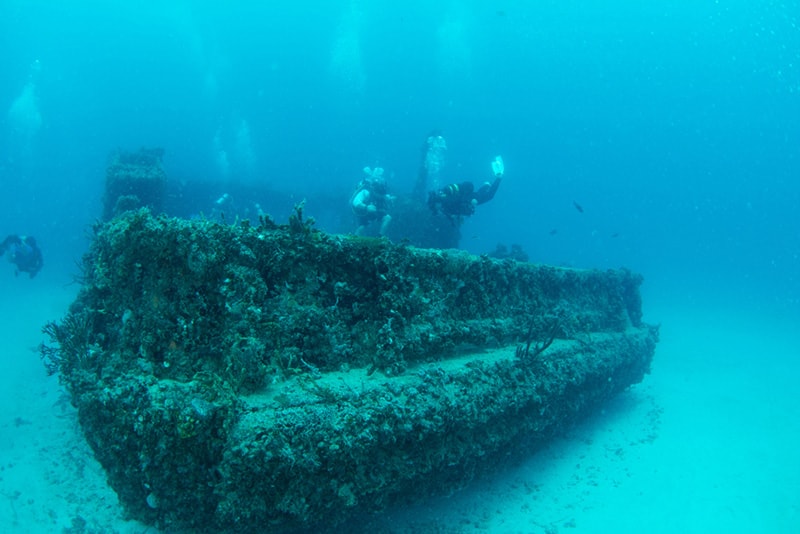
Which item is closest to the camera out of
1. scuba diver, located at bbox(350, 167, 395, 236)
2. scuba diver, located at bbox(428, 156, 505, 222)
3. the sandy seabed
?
the sandy seabed

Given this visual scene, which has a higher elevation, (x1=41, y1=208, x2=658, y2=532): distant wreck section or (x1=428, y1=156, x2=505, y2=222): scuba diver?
(x1=428, y1=156, x2=505, y2=222): scuba diver

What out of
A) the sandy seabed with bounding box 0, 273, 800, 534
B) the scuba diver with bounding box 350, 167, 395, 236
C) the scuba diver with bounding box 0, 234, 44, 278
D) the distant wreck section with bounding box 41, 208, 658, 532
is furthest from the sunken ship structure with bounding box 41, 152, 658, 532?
the scuba diver with bounding box 0, 234, 44, 278

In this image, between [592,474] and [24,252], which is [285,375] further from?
[24,252]

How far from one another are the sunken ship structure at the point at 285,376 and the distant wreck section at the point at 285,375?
16 mm

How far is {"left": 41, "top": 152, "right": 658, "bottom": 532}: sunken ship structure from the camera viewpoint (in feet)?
10.1

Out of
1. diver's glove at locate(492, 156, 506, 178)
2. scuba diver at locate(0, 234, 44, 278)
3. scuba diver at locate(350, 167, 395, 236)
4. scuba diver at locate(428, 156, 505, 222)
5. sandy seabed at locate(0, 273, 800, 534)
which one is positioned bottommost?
sandy seabed at locate(0, 273, 800, 534)

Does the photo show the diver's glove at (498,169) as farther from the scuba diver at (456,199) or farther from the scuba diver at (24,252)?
the scuba diver at (24,252)

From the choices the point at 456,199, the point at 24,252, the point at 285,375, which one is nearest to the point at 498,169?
the point at 456,199

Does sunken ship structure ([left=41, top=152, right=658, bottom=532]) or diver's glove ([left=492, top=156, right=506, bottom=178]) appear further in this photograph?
diver's glove ([left=492, top=156, right=506, bottom=178])

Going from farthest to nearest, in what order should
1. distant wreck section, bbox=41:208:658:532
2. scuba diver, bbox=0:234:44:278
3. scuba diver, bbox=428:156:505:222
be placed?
scuba diver, bbox=0:234:44:278
scuba diver, bbox=428:156:505:222
distant wreck section, bbox=41:208:658:532

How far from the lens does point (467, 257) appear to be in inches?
229

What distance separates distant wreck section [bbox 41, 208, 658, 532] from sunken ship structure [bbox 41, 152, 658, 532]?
16 mm

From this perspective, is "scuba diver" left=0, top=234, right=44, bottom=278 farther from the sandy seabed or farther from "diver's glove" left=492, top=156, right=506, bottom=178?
"diver's glove" left=492, top=156, right=506, bottom=178

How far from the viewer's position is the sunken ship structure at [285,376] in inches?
121
